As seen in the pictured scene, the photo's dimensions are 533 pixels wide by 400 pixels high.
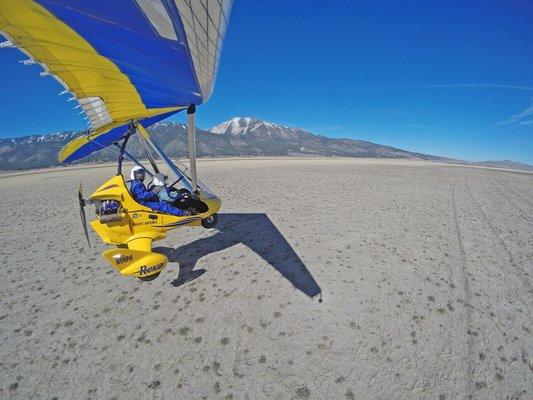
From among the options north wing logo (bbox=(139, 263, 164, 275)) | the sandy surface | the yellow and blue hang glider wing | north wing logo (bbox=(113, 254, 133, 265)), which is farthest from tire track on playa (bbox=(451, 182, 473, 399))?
north wing logo (bbox=(113, 254, 133, 265))

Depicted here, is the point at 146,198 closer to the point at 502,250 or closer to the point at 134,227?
the point at 134,227

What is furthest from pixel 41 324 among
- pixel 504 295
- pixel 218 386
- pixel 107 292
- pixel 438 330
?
pixel 504 295

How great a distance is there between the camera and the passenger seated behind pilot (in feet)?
22.7

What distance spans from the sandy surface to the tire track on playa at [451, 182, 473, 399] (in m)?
0.02

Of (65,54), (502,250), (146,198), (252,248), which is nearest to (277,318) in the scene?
(252,248)

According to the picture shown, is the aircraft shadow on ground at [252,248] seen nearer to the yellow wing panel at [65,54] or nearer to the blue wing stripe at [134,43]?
the yellow wing panel at [65,54]

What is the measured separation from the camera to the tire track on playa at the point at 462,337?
359 cm

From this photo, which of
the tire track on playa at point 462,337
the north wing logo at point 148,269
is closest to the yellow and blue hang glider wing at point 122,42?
the north wing logo at point 148,269

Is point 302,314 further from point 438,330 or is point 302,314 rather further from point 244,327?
point 438,330

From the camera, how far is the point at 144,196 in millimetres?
6938

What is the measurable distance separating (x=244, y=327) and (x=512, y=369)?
4018 millimetres

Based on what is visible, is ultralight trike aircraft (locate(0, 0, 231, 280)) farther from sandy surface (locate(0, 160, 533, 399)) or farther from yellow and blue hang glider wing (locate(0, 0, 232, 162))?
sandy surface (locate(0, 160, 533, 399))

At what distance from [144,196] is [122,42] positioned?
4.42 m

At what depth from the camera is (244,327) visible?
4754 millimetres
